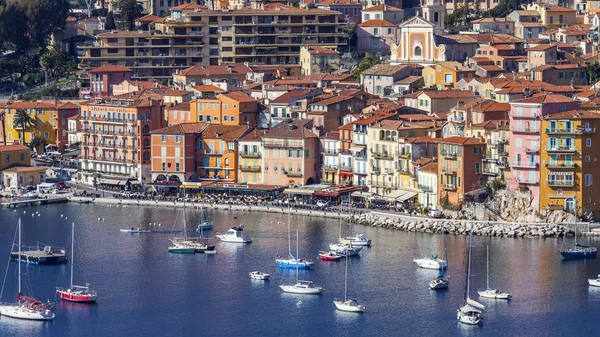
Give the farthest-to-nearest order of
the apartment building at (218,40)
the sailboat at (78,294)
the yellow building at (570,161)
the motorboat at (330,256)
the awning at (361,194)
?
the apartment building at (218,40)
the awning at (361,194)
the yellow building at (570,161)
the motorboat at (330,256)
the sailboat at (78,294)

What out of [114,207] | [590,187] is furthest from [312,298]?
[114,207]

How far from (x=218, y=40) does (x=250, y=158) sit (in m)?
26.6

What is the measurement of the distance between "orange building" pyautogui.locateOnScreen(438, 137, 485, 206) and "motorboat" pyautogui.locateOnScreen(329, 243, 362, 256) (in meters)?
7.31

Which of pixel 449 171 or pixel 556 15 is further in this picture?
pixel 556 15

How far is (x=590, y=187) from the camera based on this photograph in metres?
77.6

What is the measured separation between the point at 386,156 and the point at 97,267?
57.3ft

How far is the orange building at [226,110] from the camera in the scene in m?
94.1

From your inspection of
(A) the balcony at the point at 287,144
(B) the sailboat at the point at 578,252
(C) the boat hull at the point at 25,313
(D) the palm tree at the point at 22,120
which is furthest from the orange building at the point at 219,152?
(C) the boat hull at the point at 25,313

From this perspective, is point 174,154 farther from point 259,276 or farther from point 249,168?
point 259,276

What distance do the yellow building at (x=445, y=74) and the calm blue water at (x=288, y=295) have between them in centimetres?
1962

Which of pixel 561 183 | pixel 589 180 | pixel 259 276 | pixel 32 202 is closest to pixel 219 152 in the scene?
pixel 32 202

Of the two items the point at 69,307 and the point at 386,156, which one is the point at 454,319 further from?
the point at 386,156

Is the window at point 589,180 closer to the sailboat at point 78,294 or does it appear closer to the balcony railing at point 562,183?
the balcony railing at point 562,183

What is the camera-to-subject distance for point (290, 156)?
290ft
